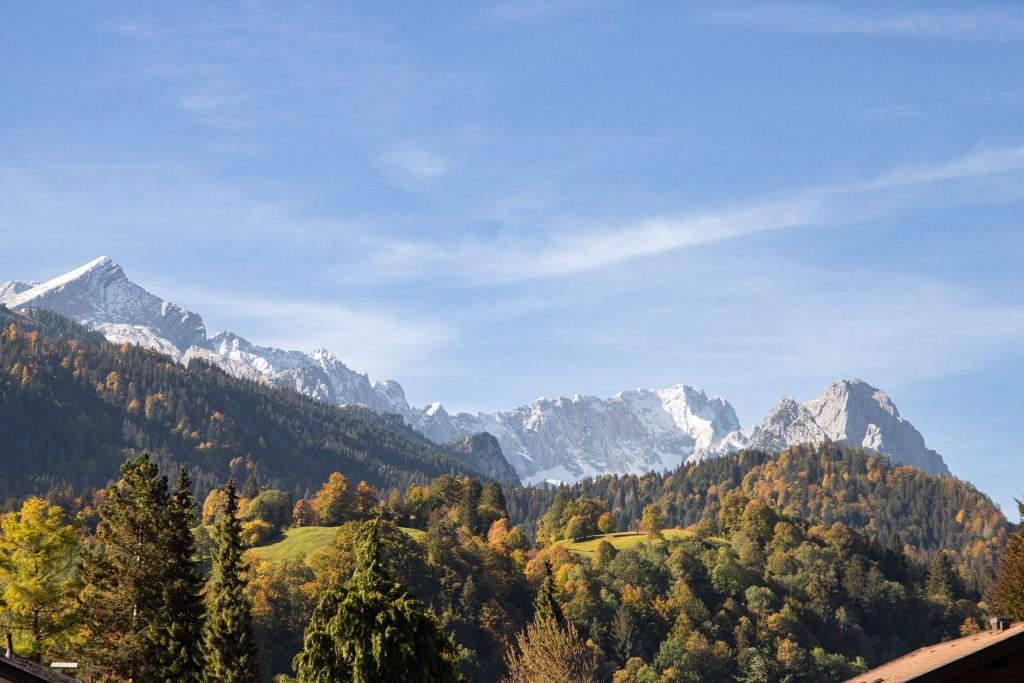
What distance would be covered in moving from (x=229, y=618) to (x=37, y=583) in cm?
1227

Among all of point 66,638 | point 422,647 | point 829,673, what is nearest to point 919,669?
point 422,647

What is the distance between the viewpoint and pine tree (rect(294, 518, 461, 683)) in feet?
165

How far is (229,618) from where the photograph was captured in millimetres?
80000

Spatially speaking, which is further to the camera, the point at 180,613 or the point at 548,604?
the point at 548,604

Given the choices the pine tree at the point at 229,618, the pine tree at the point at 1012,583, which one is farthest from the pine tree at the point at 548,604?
the pine tree at the point at 1012,583

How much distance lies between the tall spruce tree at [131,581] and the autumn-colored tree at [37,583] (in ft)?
10.4

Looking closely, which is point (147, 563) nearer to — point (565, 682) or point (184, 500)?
point (184, 500)

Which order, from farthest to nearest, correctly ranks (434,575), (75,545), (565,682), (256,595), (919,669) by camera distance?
(434,575)
(256,595)
(565,682)
(75,545)
(919,669)

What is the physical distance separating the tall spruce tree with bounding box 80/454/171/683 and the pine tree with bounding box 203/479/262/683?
7.60 metres

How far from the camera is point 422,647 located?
168 ft

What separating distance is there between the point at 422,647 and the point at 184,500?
91.3ft

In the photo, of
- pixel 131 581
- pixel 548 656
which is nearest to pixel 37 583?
pixel 131 581

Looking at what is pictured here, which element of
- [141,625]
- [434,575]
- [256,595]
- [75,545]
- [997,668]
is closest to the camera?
[997,668]

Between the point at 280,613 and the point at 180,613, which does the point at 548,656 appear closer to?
the point at 180,613
